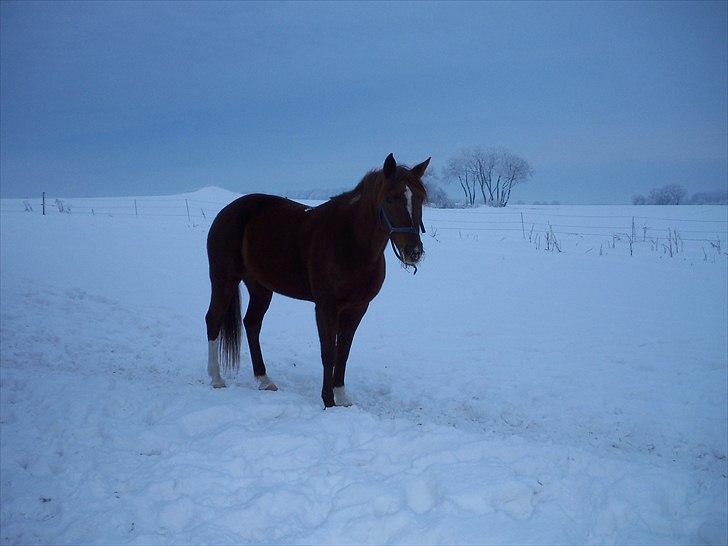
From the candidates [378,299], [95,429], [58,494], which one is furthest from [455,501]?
[378,299]

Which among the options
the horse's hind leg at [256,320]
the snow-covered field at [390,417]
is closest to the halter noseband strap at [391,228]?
the snow-covered field at [390,417]

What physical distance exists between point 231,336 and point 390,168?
2.63 m

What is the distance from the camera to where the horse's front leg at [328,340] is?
13.2 ft

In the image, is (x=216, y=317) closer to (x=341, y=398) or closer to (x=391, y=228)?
(x=341, y=398)

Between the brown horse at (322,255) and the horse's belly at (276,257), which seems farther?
the horse's belly at (276,257)

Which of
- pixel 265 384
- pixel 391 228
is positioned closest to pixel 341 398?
pixel 265 384

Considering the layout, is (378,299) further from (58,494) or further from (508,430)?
(58,494)

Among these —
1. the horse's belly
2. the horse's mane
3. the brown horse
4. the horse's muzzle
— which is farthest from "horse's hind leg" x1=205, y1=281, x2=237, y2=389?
the horse's muzzle

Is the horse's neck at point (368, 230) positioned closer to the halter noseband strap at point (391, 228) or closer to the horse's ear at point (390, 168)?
the halter noseband strap at point (391, 228)

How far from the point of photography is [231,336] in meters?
4.94

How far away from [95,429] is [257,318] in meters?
1.91

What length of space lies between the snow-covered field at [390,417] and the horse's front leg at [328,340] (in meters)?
0.24

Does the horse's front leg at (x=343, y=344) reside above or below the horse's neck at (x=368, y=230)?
below

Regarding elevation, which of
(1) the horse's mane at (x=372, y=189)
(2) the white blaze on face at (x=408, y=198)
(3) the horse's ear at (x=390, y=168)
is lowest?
(2) the white blaze on face at (x=408, y=198)
